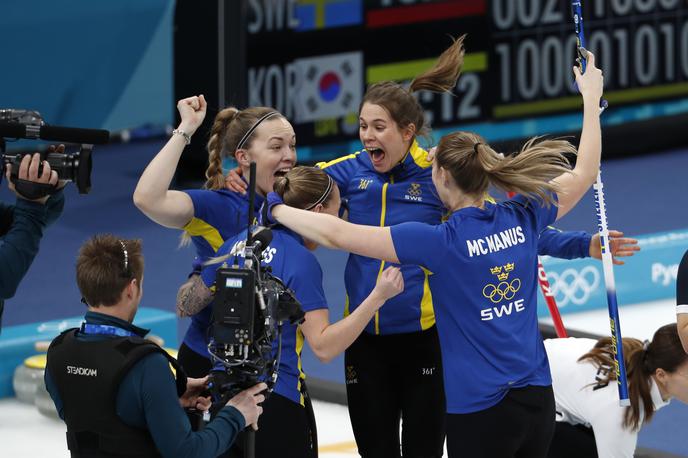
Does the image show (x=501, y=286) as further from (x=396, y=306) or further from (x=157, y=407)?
(x=157, y=407)

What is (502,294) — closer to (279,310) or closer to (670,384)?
(279,310)

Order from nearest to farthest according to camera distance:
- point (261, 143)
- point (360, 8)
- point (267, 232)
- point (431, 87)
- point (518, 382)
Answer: point (267, 232) → point (518, 382) → point (261, 143) → point (431, 87) → point (360, 8)

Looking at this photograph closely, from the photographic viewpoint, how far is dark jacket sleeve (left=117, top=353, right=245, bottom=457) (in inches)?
156

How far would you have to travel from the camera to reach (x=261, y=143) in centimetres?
513

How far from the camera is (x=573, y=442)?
5.67m

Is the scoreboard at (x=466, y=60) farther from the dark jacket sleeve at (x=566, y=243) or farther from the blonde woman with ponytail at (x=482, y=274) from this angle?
the blonde woman with ponytail at (x=482, y=274)

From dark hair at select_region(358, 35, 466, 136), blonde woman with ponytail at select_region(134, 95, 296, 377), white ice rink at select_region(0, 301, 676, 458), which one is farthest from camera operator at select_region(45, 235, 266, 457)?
white ice rink at select_region(0, 301, 676, 458)

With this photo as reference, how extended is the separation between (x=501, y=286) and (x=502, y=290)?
0.01m

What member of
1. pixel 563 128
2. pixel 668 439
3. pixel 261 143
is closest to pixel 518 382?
pixel 261 143

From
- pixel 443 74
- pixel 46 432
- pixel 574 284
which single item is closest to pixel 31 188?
pixel 443 74

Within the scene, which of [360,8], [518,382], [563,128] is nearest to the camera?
[518,382]

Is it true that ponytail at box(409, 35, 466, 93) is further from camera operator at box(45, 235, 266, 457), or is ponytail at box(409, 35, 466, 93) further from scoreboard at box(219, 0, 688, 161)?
scoreboard at box(219, 0, 688, 161)

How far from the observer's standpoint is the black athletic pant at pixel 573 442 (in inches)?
222

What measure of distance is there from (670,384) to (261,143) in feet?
6.09
